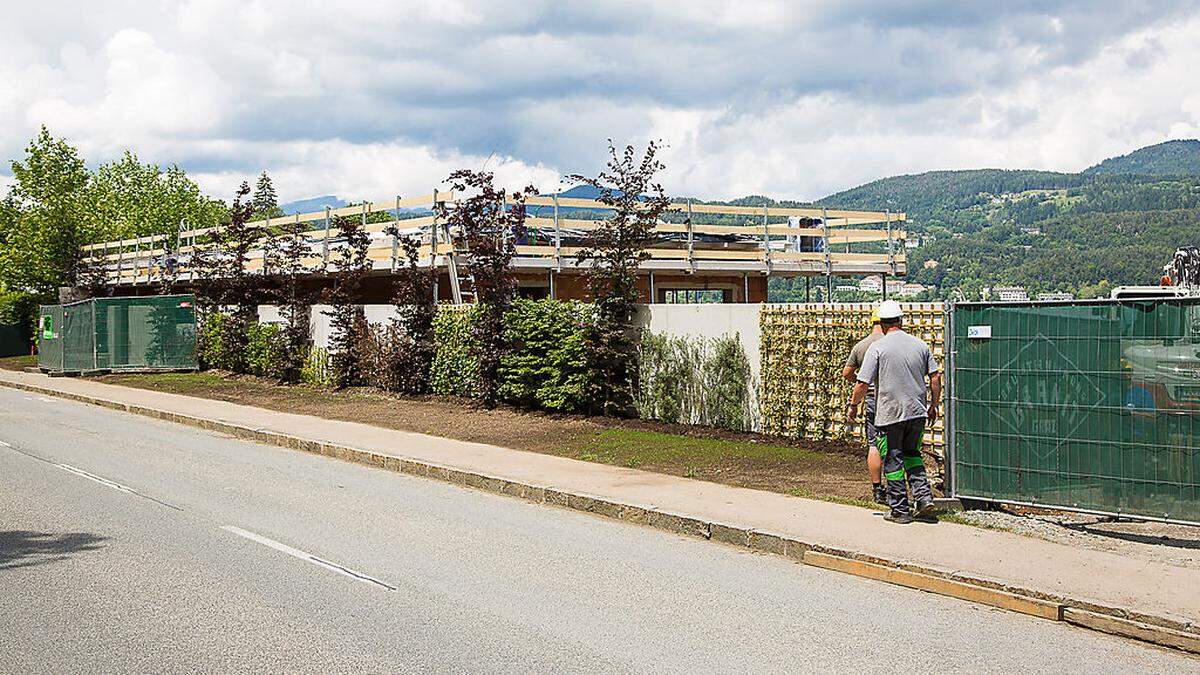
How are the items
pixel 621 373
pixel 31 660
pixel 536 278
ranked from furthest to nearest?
1. pixel 536 278
2. pixel 621 373
3. pixel 31 660

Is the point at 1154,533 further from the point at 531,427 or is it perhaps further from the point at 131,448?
the point at 131,448

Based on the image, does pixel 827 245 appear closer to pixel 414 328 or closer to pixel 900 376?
pixel 414 328

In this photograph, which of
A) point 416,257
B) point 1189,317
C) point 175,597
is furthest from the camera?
point 416,257

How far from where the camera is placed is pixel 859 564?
8445 mm

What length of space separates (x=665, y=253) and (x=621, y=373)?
30.1 ft

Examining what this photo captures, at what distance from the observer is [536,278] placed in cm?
2662

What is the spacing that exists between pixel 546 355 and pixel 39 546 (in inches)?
411

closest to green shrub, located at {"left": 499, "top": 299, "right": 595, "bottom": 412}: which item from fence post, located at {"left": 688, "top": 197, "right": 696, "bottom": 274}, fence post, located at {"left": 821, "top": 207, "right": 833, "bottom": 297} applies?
fence post, located at {"left": 688, "top": 197, "right": 696, "bottom": 274}

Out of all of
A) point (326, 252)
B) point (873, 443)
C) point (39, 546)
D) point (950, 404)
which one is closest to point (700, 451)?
point (873, 443)

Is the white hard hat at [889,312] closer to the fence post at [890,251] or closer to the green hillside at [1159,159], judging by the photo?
the fence post at [890,251]

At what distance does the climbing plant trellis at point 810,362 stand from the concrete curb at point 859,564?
430 centimetres

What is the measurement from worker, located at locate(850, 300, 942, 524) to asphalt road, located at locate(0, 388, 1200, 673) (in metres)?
1.47

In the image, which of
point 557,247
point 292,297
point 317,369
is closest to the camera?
point 557,247

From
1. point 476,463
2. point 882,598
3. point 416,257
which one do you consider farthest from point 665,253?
point 882,598
